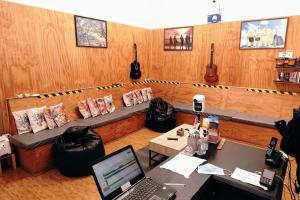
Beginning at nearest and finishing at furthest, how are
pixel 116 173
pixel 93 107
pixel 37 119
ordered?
1. pixel 116 173
2. pixel 37 119
3. pixel 93 107

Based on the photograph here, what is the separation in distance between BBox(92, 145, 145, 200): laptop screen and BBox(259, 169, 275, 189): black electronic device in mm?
813

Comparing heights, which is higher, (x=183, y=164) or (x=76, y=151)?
Answer: (x=183, y=164)

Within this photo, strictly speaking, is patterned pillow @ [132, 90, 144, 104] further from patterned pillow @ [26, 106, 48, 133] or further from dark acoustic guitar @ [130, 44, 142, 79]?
patterned pillow @ [26, 106, 48, 133]

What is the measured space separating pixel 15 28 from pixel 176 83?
3.59 m

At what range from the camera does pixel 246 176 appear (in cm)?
150

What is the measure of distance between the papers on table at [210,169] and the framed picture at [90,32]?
331 centimetres

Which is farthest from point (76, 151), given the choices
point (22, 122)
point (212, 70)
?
point (212, 70)

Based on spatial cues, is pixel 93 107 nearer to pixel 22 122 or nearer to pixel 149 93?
pixel 22 122

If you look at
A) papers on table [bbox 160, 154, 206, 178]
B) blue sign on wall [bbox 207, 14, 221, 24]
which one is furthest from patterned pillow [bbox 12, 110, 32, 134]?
blue sign on wall [bbox 207, 14, 221, 24]

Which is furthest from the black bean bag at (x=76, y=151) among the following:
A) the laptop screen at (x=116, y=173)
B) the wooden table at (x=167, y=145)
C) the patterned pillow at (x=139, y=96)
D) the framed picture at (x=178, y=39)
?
the framed picture at (x=178, y=39)

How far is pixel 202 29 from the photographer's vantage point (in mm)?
4750

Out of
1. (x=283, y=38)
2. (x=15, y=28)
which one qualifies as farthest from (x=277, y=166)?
(x=15, y=28)

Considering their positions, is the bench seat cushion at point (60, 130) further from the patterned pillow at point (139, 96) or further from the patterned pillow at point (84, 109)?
the patterned pillow at point (139, 96)

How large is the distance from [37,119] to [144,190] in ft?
8.59
